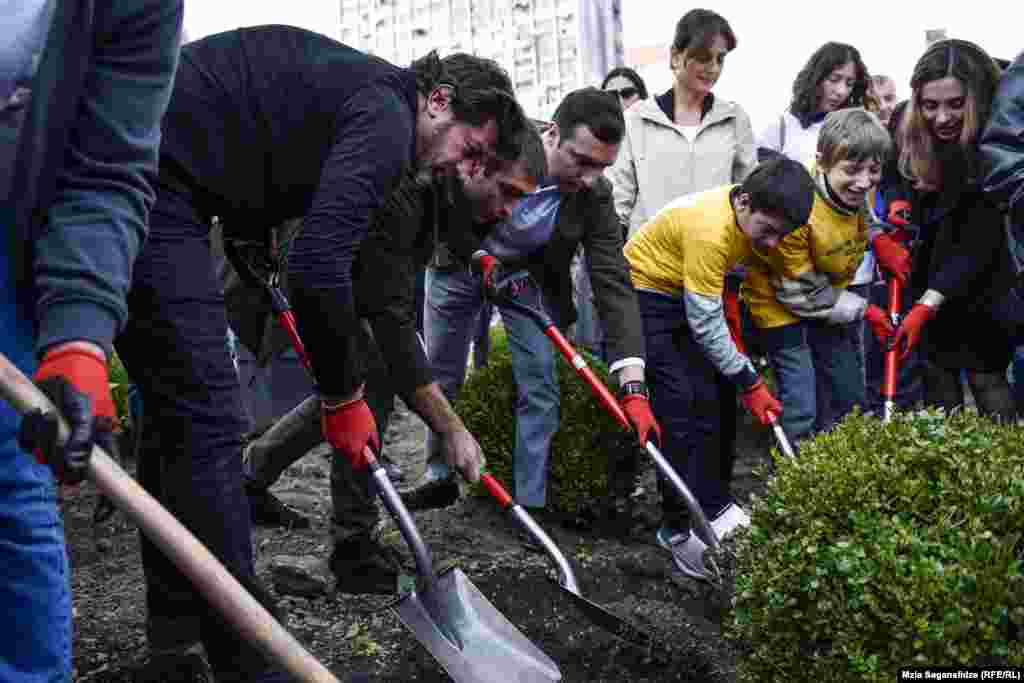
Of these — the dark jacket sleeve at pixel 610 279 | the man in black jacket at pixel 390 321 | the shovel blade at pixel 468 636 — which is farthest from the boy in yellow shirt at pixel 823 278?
the shovel blade at pixel 468 636

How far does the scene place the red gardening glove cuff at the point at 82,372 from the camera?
1.73 metres

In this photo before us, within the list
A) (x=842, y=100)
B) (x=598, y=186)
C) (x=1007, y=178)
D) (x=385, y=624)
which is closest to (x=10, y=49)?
(x=385, y=624)

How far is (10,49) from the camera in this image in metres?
1.75

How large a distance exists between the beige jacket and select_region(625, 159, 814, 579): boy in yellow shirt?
923mm

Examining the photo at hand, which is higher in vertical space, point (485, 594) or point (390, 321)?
point (390, 321)

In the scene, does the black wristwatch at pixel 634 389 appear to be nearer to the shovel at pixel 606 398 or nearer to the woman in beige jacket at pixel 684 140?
the shovel at pixel 606 398

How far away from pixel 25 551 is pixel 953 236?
380 cm

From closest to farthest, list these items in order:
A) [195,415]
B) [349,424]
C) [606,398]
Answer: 1. [195,415]
2. [349,424]
3. [606,398]

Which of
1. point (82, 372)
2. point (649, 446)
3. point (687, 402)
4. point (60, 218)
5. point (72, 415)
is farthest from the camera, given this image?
point (687, 402)

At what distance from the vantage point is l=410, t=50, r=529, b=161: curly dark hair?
2.87 m

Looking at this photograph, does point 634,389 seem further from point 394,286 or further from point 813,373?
point 394,286

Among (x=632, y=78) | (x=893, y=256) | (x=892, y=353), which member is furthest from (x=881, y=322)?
(x=632, y=78)

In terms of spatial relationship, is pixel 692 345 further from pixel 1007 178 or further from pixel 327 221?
pixel 327 221

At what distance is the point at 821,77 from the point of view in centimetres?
577
